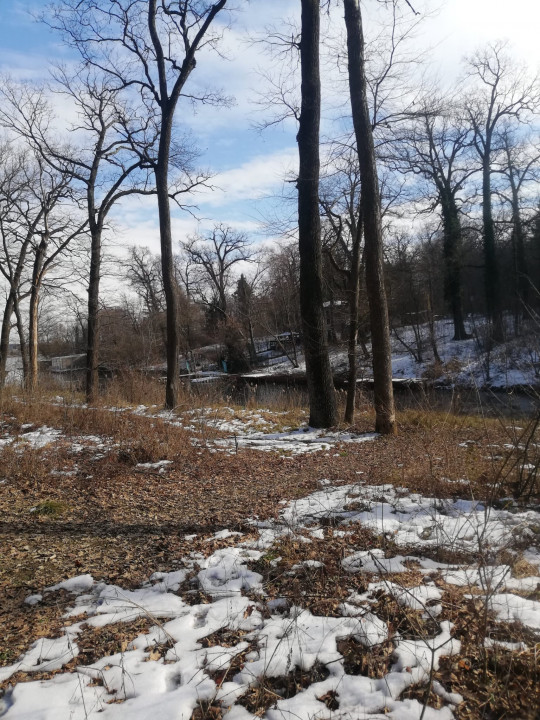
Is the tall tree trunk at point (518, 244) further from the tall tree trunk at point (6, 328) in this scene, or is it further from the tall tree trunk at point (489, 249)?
the tall tree trunk at point (6, 328)

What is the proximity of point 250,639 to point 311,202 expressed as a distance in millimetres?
7984

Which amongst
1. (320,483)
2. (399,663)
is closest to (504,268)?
(320,483)

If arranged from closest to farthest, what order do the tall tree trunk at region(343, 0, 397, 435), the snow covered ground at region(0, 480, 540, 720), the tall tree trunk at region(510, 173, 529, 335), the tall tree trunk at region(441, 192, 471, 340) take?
the snow covered ground at region(0, 480, 540, 720)
the tall tree trunk at region(343, 0, 397, 435)
the tall tree trunk at region(441, 192, 471, 340)
the tall tree trunk at region(510, 173, 529, 335)

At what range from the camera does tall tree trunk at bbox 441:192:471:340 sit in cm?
2620

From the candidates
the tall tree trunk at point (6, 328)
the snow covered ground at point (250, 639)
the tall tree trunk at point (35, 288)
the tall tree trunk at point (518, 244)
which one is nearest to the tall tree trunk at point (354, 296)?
the snow covered ground at point (250, 639)

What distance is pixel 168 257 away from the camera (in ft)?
39.8

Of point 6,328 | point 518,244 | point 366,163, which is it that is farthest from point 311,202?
point 518,244

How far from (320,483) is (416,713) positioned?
374 centimetres

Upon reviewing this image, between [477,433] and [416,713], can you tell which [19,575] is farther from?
[477,433]

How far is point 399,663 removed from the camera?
215 centimetres

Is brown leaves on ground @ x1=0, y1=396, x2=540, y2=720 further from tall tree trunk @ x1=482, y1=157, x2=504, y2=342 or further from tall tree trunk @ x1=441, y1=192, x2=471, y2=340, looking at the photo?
tall tree trunk @ x1=482, y1=157, x2=504, y2=342

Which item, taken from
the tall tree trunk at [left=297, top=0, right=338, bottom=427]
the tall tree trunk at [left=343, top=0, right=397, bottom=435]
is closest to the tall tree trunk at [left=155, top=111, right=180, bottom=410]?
the tall tree trunk at [left=297, top=0, right=338, bottom=427]

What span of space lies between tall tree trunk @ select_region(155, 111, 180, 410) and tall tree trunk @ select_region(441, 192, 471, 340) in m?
18.9

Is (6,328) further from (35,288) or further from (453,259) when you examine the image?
(453,259)
